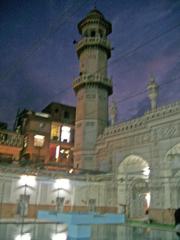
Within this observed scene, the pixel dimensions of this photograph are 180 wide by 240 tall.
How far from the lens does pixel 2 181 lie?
70.0 feet

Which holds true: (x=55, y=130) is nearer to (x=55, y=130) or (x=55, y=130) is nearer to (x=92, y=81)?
(x=55, y=130)

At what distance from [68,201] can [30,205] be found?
3.37m

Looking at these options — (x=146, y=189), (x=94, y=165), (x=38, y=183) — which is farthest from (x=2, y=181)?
(x=146, y=189)

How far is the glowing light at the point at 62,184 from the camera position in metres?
23.4

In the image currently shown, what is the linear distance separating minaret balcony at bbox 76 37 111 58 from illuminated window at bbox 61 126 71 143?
1253cm

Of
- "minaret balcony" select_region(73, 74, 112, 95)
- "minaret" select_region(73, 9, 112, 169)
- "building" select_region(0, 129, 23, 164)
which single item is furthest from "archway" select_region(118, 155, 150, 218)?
"building" select_region(0, 129, 23, 164)

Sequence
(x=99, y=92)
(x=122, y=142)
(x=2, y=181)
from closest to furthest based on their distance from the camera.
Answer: (x=2, y=181), (x=122, y=142), (x=99, y=92)

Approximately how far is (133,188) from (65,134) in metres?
17.8

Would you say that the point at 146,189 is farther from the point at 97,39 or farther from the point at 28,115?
the point at 28,115

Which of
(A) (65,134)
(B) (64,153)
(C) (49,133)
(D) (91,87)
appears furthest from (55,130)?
(D) (91,87)

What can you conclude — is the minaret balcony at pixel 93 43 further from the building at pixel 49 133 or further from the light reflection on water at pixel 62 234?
the light reflection on water at pixel 62 234

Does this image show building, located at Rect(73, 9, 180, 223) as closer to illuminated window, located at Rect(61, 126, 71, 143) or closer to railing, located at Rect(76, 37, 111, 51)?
railing, located at Rect(76, 37, 111, 51)

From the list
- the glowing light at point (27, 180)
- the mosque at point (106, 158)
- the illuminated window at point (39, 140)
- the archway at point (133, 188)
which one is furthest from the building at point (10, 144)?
the archway at point (133, 188)

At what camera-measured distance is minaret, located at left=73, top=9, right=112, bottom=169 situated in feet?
90.7
